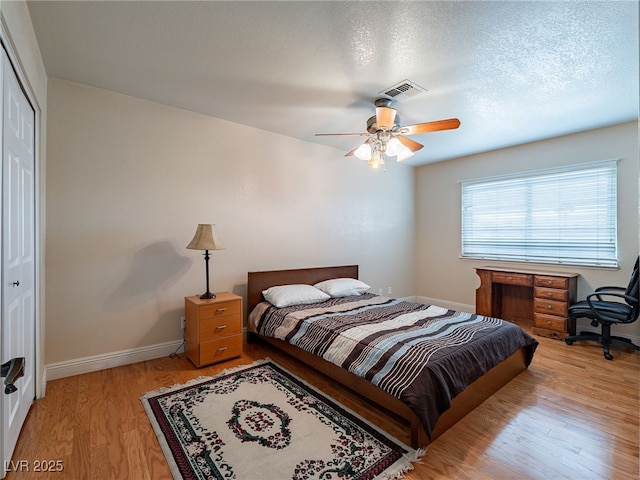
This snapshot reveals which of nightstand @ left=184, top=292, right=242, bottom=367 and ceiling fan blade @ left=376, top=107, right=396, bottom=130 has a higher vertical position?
ceiling fan blade @ left=376, top=107, right=396, bottom=130

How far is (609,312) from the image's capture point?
315 cm

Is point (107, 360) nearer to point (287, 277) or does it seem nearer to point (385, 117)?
point (287, 277)

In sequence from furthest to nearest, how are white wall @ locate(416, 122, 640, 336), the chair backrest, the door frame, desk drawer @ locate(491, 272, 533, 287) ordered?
desk drawer @ locate(491, 272, 533, 287), white wall @ locate(416, 122, 640, 336), the chair backrest, the door frame

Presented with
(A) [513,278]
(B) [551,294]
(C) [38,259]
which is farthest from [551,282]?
(C) [38,259]

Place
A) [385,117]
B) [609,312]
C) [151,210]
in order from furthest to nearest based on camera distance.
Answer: [609,312]
[151,210]
[385,117]

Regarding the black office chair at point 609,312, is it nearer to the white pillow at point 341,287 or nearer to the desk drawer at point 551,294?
the desk drawer at point 551,294

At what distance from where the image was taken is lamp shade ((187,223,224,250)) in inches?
114

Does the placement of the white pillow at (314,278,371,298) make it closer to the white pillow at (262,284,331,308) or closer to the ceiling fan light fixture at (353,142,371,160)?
the white pillow at (262,284,331,308)

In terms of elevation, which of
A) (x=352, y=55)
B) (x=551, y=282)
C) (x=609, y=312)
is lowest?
(x=609, y=312)

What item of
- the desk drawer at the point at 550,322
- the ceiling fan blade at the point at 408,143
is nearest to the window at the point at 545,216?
the desk drawer at the point at 550,322

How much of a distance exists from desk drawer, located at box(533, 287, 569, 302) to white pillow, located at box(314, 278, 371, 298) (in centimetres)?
219

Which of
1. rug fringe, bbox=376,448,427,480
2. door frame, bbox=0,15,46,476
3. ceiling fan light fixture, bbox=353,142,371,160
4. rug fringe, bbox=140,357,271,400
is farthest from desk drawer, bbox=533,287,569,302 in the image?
door frame, bbox=0,15,46,476

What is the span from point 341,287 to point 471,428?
6.94ft

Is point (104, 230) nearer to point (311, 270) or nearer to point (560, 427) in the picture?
point (311, 270)
